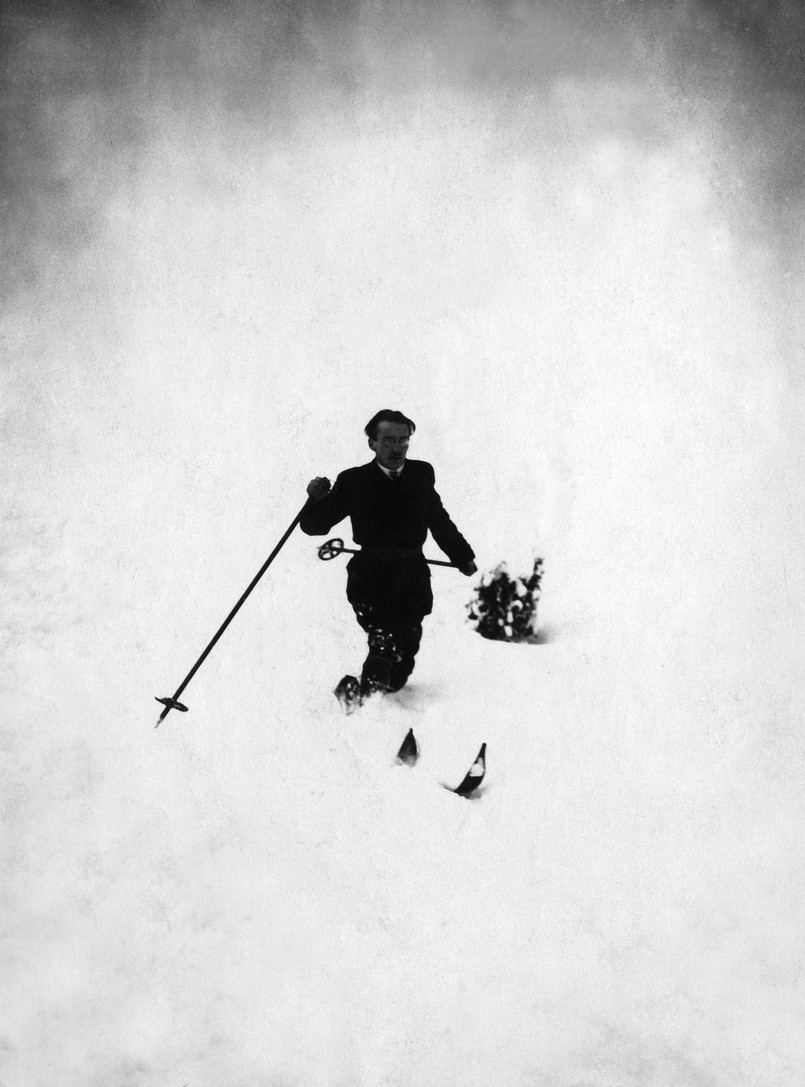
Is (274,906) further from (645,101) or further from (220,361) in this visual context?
(645,101)

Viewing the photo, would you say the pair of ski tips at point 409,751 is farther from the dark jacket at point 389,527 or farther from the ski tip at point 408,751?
the dark jacket at point 389,527

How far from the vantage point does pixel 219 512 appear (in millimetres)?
3092

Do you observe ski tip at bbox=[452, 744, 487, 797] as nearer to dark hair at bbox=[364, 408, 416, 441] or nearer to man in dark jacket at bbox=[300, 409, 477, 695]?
man in dark jacket at bbox=[300, 409, 477, 695]

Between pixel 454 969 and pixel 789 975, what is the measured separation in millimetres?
1021

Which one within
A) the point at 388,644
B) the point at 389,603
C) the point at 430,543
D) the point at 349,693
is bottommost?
the point at 349,693

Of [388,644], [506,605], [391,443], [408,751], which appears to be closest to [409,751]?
[408,751]

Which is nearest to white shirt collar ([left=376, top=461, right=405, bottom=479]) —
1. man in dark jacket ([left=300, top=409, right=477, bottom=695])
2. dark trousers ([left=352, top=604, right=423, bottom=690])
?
man in dark jacket ([left=300, top=409, right=477, bottom=695])

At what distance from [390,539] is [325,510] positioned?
0.86ft

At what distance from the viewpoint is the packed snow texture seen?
5.67 feet

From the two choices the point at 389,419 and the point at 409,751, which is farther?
the point at 409,751

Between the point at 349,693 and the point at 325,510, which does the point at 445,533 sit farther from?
the point at 349,693

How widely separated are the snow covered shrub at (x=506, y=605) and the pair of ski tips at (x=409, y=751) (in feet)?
2.27

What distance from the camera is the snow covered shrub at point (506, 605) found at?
9.26 ft

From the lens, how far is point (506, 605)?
2.91m
